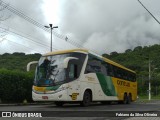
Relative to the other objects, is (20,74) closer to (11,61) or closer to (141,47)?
(11,61)

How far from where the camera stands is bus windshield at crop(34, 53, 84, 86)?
72.4 ft

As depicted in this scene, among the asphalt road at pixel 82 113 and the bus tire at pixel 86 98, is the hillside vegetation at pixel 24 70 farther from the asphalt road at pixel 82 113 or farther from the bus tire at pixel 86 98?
the asphalt road at pixel 82 113

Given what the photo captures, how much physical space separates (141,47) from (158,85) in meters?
28.8

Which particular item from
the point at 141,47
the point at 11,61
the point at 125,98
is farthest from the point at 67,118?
the point at 141,47

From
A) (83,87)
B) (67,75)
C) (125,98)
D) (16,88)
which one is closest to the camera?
(67,75)

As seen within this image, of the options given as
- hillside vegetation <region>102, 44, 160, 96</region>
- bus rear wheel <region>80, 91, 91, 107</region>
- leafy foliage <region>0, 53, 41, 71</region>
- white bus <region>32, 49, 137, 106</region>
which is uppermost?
hillside vegetation <region>102, 44, 160, 96</region>

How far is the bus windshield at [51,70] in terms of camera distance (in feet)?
72.4

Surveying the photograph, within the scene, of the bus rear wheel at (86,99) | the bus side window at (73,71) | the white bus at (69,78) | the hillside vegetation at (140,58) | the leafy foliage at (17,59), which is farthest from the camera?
the hillside vegetation at (140,58)

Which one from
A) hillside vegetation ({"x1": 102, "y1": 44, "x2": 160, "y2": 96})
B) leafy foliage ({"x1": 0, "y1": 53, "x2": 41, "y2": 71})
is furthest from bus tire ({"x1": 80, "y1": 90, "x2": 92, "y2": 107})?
hillside vegetation ({"x1": 102, "y1": 44, "x2": 160, "y2": 96})

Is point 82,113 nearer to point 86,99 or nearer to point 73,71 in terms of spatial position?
point 73,71

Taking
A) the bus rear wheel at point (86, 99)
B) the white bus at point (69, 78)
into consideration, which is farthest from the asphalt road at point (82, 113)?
the bus rear wheel at point (86, 99)

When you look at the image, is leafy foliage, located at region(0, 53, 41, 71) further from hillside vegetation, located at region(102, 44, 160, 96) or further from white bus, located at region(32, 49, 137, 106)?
white bus, located at region(32, 49, 137, 106)

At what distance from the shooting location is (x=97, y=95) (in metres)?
25.8

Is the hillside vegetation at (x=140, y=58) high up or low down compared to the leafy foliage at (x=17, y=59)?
up
